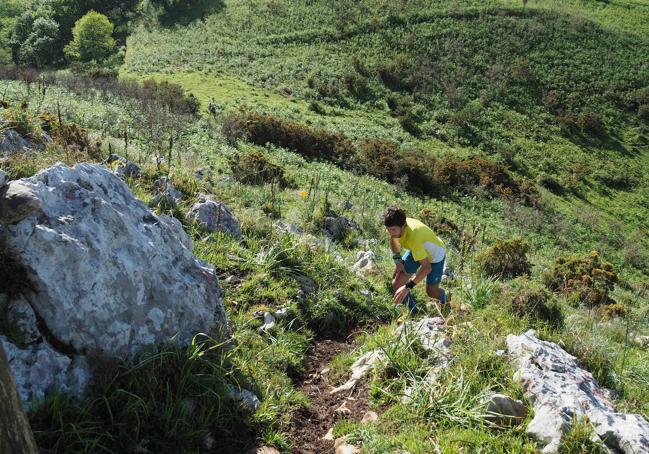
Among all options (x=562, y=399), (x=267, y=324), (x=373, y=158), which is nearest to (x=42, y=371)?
(x=267, y=324)

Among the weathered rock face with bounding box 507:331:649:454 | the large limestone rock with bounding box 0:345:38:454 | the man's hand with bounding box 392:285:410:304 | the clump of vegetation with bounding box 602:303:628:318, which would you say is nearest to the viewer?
the large limestone rock with bounding box 0:345:38:454

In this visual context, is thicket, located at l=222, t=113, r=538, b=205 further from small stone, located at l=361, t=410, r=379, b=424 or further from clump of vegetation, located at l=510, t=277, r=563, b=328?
small stone, located at l=361, t=410, r=379, b=424

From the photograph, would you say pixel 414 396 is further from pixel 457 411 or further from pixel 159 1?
pixel 159 1

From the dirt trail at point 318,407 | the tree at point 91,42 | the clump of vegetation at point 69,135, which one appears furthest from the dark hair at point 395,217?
the tree at point 91,42

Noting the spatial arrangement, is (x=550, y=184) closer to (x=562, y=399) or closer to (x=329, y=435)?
(x=562, y=399)

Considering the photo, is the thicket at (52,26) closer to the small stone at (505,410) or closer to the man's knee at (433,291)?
the man's knee at (433,291)

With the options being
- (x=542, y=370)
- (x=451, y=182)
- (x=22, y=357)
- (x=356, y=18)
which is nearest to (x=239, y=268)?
(x=22, y=357)

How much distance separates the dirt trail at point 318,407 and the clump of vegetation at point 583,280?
7914mm

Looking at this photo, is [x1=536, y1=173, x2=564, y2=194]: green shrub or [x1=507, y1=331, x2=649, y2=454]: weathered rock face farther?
[x1=536, y1=173, x2=564, y2=194]: green shrub

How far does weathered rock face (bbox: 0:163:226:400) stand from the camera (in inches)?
143

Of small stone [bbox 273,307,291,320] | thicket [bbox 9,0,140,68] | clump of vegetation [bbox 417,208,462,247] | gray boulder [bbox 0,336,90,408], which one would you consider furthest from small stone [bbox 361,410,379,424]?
thicket [bbox 9,0,140,68]

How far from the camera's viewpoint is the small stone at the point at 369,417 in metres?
4.42

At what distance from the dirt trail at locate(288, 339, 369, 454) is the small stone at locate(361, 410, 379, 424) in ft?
0.16

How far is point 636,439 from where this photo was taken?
12.5 feet
